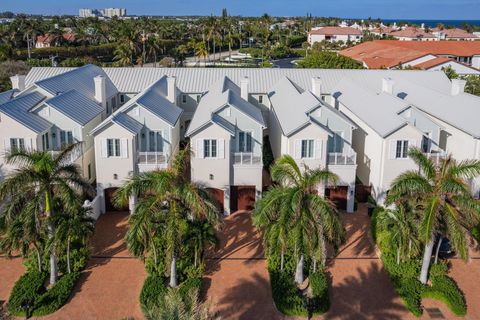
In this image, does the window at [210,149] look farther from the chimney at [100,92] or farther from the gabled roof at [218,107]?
the chimney at [100,92]

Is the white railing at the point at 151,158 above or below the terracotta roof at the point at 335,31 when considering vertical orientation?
below

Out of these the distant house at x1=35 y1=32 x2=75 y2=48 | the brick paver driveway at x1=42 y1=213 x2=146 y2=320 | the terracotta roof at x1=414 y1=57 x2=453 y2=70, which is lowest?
the brick paver driveway at x1=42 y1=213 x2=146 y2=320

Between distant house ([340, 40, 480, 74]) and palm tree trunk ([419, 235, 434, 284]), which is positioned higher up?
distant house ([340, 40, 480, 74])

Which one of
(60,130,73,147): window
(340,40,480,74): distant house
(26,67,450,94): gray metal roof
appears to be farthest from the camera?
(340,40,480,74): distant house

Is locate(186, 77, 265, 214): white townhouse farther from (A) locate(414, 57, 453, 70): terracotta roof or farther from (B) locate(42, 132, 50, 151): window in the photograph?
(A) locate(414, 57, 453, 70): terracotta roof

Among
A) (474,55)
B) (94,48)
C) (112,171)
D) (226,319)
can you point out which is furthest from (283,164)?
(94,48)

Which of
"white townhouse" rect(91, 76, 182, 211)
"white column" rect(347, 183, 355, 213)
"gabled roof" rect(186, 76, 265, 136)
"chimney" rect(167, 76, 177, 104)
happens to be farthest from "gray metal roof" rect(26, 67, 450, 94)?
"white column" rect(347, 183, 355, 213)

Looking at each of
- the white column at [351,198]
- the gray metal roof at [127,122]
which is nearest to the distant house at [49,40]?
the gray metal roof at [127,122]
